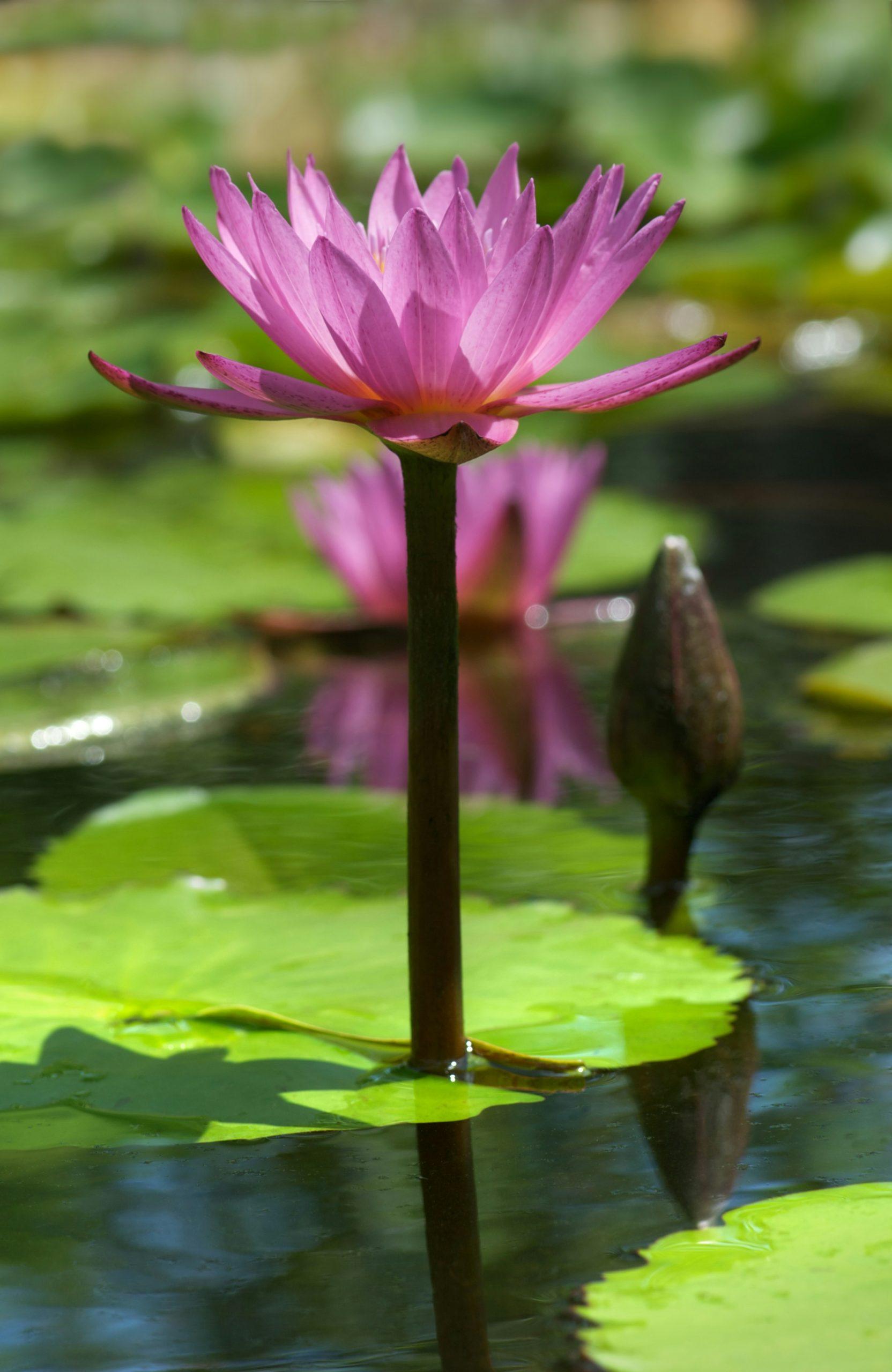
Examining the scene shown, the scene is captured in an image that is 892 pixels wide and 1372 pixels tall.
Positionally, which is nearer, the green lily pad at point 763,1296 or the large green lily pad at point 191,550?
the green lily pad at point 763,1296

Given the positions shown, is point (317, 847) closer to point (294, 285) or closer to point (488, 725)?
point (488, 725)

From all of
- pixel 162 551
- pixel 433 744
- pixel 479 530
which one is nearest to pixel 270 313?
pixel 433 744

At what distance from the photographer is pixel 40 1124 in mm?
814

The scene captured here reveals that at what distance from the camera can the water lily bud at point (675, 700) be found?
3.49ft

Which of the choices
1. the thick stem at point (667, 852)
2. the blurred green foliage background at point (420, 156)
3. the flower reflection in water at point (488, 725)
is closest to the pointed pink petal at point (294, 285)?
the thick stem at point (667, 852)

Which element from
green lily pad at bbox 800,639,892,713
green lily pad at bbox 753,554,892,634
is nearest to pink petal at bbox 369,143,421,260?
green lily pad at bbox 800,639,892,713

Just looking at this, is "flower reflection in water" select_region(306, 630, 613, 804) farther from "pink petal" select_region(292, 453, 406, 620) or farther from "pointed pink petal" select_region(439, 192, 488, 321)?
"pointed pink petal" select_region(439, 192, 488, 321)

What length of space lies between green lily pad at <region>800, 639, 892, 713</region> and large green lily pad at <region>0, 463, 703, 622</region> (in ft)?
1.88

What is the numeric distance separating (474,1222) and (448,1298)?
0.06 m

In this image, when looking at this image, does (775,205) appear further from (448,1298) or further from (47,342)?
(448,1298)

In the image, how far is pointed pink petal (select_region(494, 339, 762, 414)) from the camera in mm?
736

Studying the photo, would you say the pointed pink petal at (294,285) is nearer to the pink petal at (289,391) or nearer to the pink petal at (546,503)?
the pink petal at (289,391)

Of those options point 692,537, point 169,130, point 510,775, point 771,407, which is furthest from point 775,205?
point 510,775

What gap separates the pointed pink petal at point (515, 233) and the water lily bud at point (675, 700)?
0.33m
